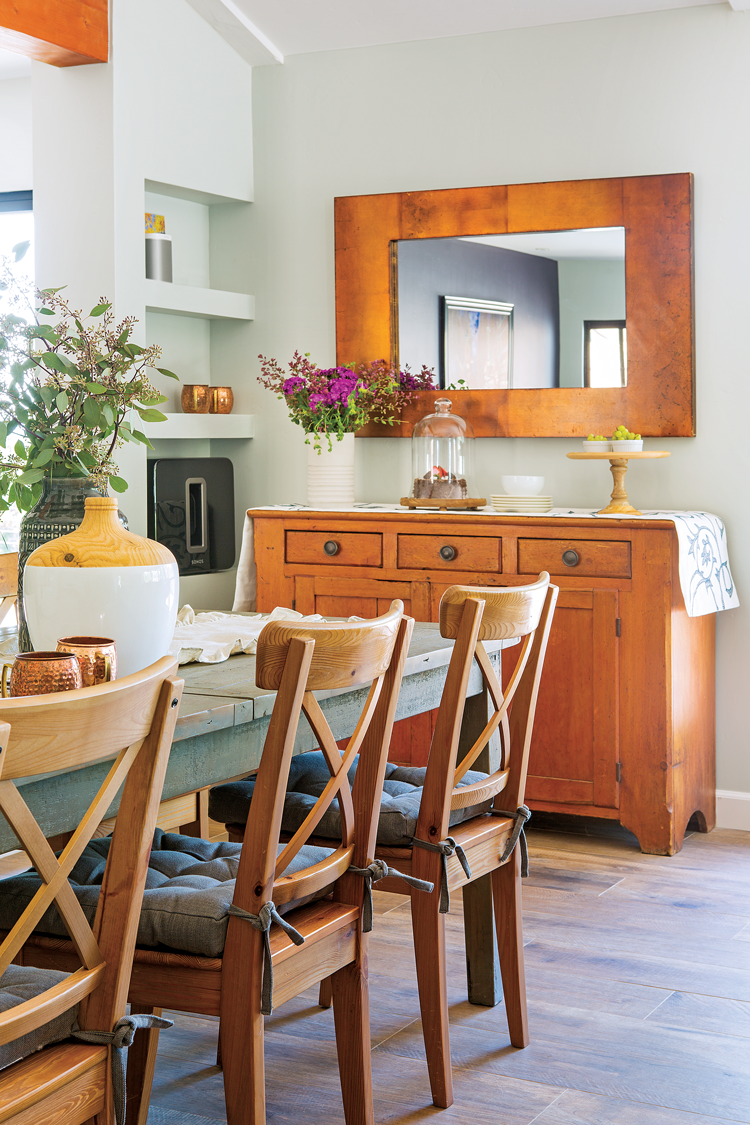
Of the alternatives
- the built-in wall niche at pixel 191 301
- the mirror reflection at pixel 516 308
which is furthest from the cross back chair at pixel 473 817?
the built-in wall niche at pixel 191 301

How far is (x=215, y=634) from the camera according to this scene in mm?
2365

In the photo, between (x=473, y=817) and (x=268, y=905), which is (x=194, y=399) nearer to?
(x=473, y=817)

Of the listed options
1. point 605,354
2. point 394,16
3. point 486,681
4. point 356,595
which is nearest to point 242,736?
point 486,681

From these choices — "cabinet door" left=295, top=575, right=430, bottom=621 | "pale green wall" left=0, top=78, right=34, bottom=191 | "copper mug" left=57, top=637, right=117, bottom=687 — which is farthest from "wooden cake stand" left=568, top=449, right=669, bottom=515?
"pale green wall" left=0, top=78, right=34, bottom=191

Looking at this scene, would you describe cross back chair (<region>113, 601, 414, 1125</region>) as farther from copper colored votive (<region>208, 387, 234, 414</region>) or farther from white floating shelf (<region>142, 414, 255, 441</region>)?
copper colored votive (<region>208, 387, 234, 414</region>)

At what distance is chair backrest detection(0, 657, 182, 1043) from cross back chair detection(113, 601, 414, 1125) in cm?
26

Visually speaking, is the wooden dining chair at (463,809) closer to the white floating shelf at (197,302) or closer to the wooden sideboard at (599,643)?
the wooden sideboard at (599,643)

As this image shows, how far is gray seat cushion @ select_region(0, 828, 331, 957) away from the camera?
1550mm

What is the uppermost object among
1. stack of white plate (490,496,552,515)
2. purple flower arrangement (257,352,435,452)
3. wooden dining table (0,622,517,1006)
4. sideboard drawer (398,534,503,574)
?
purple flower arrangement (257,352,435,452)

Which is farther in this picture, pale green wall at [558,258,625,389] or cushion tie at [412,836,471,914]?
pale green wall at [558,258,625,389]

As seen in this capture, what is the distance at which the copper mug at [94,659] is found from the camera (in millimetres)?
1658

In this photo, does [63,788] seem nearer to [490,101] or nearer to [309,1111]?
[309,1111]

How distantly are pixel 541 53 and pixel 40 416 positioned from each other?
8.63 feet

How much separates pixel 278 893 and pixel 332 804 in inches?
20.2
